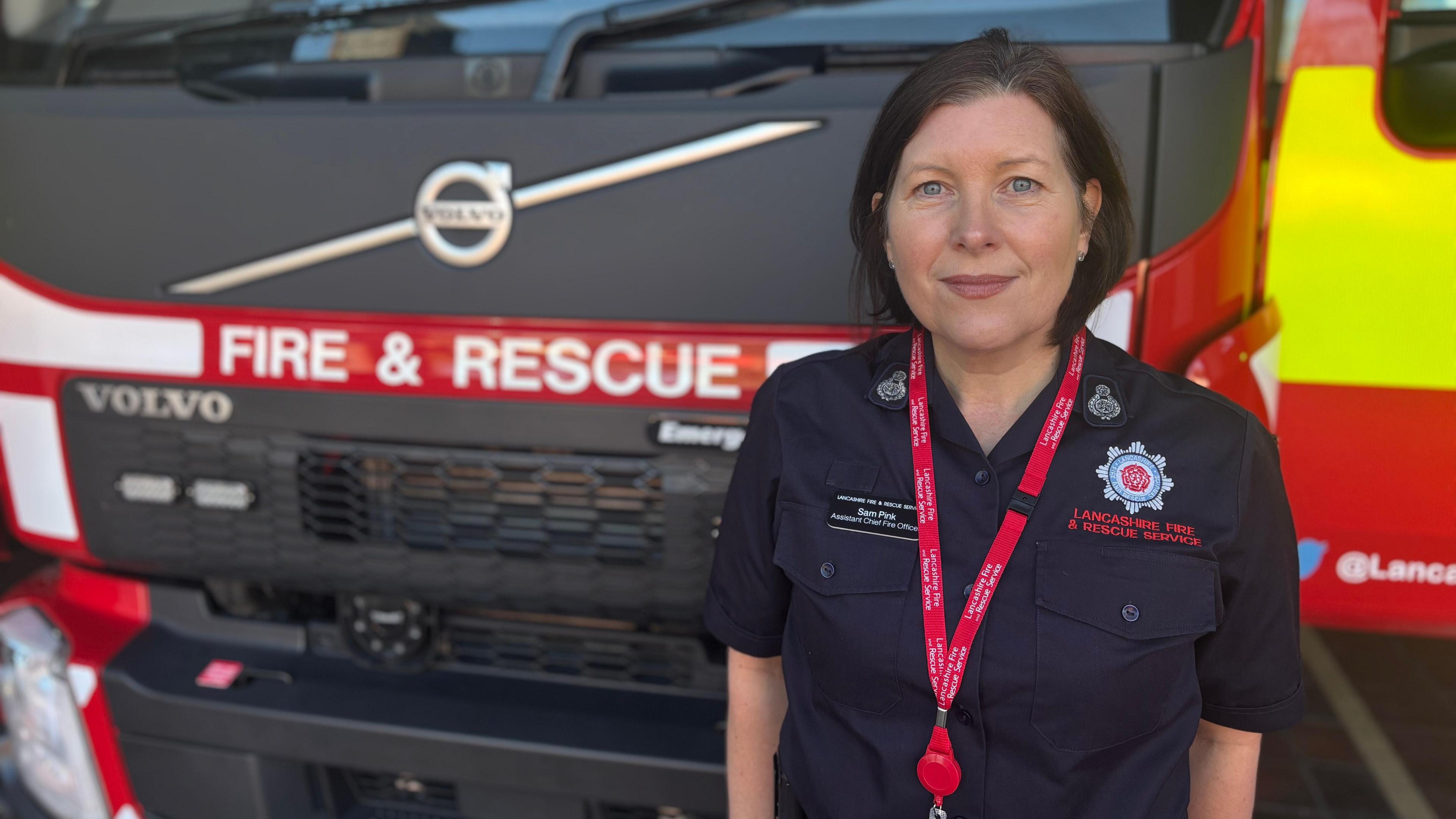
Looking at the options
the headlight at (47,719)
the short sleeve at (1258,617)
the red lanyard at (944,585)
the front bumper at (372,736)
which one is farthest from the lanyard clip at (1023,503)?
the headlight at (47,719)

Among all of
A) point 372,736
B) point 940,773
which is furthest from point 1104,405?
point 372,736

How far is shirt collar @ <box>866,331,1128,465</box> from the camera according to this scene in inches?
51.4

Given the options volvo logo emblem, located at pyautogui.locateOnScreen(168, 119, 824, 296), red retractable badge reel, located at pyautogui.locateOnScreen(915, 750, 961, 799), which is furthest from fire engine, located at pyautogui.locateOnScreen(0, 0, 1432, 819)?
red retractable badge reel, located at pyautogui.locateOnScreen(915, 750, 961, 799)

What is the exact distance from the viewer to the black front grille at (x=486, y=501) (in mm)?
1985

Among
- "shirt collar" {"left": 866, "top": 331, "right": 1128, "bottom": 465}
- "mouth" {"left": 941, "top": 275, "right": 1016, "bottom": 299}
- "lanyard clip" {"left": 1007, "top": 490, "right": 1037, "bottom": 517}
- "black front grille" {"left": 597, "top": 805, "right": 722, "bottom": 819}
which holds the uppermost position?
"mouth" {"left": 941, "top": 275, "right": 1016, "bottom": 299}

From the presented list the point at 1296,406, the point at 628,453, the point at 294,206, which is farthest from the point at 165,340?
the point at 1296,406

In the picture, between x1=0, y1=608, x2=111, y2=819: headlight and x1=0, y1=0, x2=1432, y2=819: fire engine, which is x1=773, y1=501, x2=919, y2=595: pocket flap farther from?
x1=0, y1=608, x2=111, y2=819: headlight

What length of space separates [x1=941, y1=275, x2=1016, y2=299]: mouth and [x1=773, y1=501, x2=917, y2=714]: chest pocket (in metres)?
0.31

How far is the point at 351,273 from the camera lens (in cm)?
198

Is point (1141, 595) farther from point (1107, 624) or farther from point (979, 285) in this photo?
point (979, 285)

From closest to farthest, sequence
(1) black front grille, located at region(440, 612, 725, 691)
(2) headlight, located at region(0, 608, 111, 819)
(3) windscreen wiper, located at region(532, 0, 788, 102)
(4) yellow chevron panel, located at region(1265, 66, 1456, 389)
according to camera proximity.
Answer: (4) yellow chevron panel, located at region(1265, 66, 1456, 389) → (3) windscreen wiper, located at region(532, 0, 788, 102) → (1) black front grille, located at region(440, 612, 725, 691) → (2) headlight, located at region(0, 608, 111, 819)

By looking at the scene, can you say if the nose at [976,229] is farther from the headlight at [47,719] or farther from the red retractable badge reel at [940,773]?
the headlight at [47,719]

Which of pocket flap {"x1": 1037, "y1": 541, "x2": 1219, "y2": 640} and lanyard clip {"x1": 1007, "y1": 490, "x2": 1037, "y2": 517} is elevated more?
lanyard clip {"x1": 1007, "y1": 490, "x2": 1037, "y2": 517}

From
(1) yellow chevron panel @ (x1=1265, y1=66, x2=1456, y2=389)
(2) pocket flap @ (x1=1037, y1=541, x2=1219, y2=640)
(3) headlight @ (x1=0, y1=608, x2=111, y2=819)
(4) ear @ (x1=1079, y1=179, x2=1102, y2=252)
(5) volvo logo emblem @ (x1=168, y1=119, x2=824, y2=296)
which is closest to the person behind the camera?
(2) pocket flap @ (x1=1037, y1=541, x2=1219, y2=640)
